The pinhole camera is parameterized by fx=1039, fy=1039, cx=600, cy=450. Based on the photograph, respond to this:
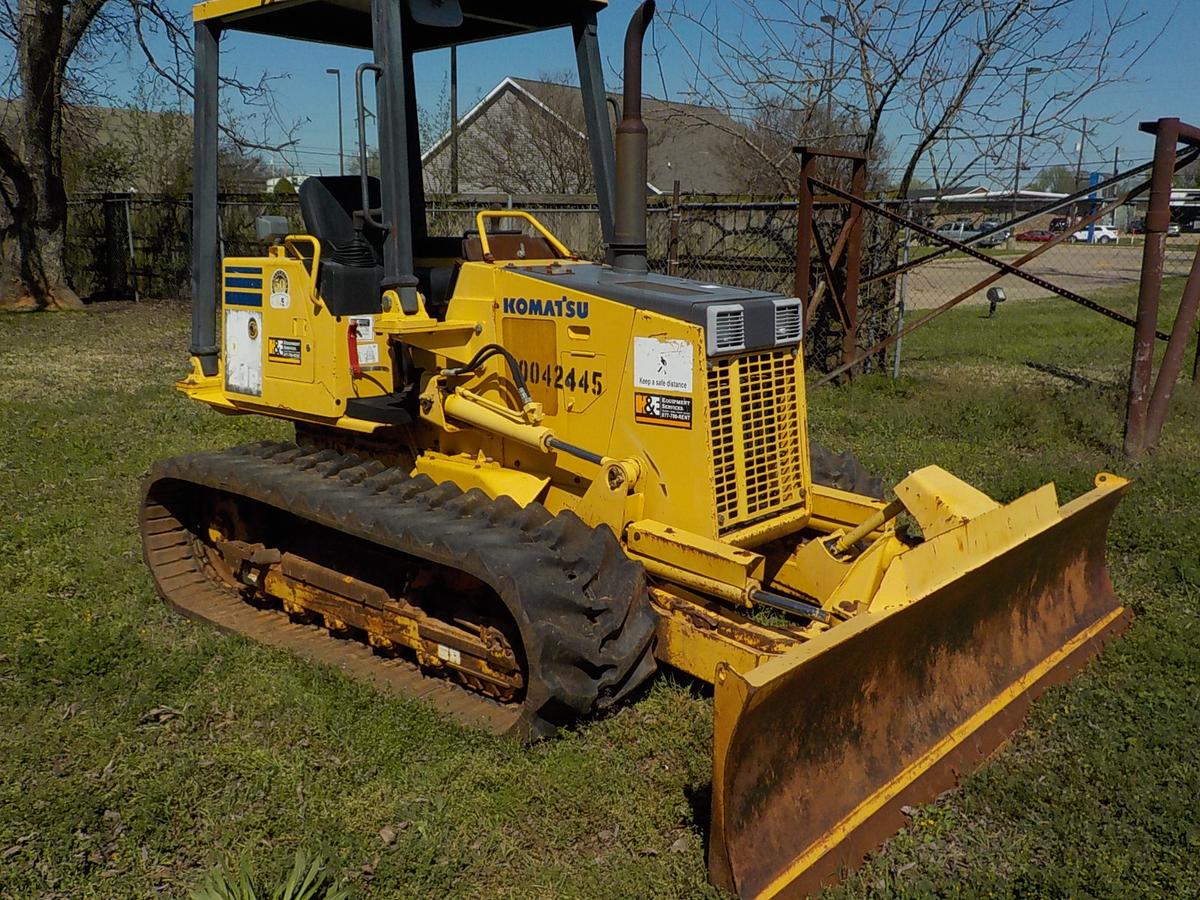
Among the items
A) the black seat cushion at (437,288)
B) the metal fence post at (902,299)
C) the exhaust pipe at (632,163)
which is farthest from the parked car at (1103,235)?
the black seat cushion at (437,288)

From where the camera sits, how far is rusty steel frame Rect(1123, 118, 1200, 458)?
787 cm

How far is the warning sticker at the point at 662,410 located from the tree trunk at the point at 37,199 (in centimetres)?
1743

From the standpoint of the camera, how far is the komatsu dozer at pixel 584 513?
384 centimetres

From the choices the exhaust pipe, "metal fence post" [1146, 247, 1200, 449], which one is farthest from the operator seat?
"metal fence post" [1146, 247, 1200, 449]

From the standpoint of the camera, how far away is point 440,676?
4.83m

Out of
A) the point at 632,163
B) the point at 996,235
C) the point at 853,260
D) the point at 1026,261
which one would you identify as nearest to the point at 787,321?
the point at 632,163

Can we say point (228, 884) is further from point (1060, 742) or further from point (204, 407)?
point (204, 407)

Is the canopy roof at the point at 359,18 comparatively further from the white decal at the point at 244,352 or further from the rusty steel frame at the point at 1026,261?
the rusty steel frame at the point at 1026,261

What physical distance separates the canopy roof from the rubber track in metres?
2.20

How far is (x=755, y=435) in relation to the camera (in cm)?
454

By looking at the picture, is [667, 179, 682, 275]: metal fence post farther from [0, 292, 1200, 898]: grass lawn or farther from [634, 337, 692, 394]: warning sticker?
[634, 337, 692, 394]: warning sticker

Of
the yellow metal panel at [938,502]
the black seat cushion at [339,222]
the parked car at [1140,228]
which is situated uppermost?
the parked car at [1140,228]

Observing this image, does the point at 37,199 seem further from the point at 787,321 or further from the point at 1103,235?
the point at 1103,235

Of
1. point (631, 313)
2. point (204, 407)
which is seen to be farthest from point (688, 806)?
point (204, 407)
